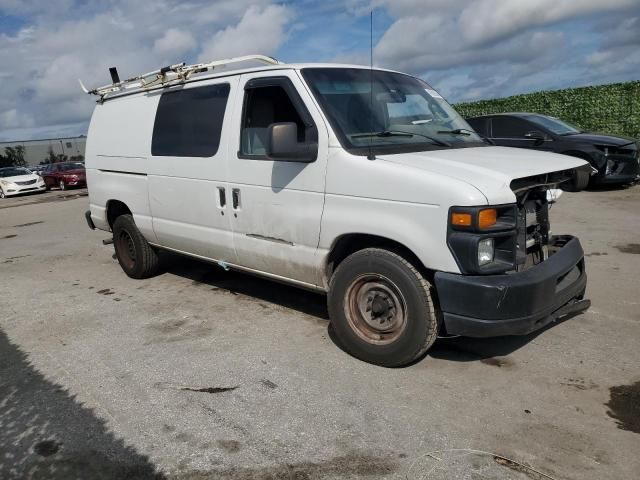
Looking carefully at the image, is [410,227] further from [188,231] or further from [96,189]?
[96,189]

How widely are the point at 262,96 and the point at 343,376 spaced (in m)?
2.31

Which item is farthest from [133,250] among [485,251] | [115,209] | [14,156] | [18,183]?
[14,156]

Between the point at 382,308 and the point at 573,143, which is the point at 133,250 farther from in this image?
the point at 573,143

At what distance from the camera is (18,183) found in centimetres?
2347

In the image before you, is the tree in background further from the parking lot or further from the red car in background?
the parking lot

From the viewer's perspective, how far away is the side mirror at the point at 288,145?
374cm

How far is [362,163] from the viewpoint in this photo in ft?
11.9

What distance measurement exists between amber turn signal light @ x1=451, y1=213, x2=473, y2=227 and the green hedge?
16.2m

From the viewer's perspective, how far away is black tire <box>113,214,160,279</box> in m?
6.08

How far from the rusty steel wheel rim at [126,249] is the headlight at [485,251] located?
4.31m

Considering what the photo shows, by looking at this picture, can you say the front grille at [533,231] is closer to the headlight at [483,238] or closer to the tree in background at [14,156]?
the headlight at [483,238]

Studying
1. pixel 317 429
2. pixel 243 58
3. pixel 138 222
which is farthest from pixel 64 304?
→ pixel 317 429

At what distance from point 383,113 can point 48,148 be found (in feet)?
164

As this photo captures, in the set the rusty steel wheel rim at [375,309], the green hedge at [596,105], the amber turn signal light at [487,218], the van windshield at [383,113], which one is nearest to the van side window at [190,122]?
the van windshield at [383,113]
